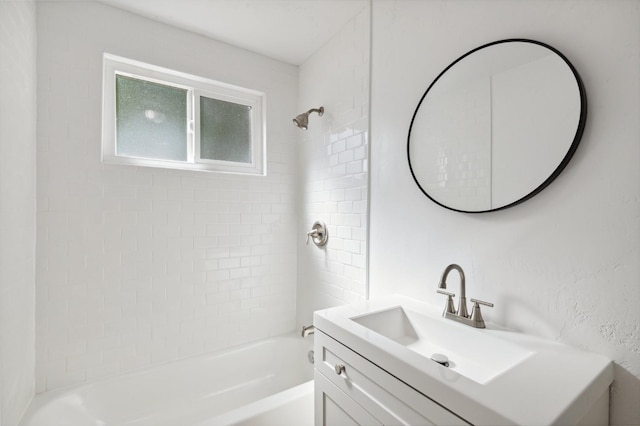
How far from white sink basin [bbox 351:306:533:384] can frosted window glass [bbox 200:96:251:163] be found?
1.62 m

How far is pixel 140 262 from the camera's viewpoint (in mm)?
1855

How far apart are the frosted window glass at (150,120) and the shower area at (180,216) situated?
0.16 meters

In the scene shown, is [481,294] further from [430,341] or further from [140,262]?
[140,262]

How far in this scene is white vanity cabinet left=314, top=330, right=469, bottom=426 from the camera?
825 mm

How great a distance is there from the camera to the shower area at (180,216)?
64.0 inches

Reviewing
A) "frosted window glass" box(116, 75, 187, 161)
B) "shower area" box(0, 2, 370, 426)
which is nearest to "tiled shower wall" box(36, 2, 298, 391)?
"shower area" box(0, 2, 370, 426)

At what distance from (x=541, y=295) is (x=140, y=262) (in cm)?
209

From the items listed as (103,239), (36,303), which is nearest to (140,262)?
(103,239)

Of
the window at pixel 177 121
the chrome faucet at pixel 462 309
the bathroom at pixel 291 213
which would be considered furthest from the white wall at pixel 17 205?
the chrome faucet at pixel 462 309

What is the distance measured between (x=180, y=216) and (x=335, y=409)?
1.51m

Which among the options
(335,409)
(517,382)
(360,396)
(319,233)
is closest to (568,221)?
(517,382)

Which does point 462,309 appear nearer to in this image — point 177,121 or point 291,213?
point 291,213

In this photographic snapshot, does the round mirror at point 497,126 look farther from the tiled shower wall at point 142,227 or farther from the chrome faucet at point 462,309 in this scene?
the tiled shower wall at point 142,227

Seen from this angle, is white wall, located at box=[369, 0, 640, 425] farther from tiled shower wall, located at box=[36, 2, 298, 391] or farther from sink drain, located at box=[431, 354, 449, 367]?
tiled shower wall, located at box=[36, 2, 298, 391]
